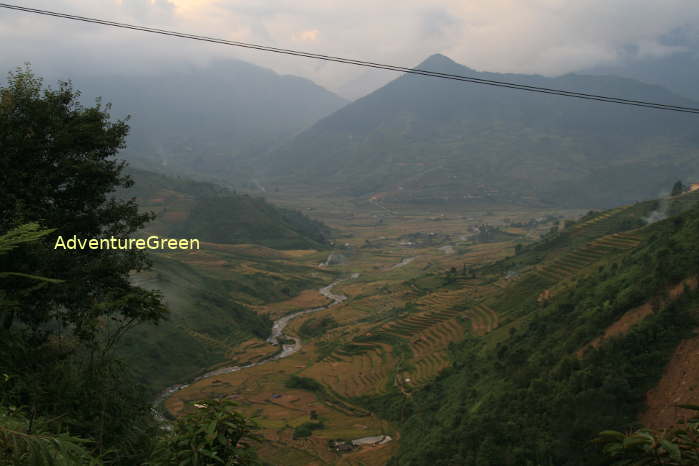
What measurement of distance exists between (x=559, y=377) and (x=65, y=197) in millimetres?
17606

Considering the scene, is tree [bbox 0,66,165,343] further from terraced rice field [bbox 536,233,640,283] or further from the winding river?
terraced rice field [bbox 536,233,640,283]

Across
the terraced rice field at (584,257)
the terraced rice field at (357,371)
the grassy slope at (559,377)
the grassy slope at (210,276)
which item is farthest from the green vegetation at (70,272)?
the terraced rice field at (584,257)

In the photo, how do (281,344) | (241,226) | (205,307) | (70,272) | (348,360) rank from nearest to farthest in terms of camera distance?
(70,272)
(348,360)
(281,344)
(205,307)
(241,226)

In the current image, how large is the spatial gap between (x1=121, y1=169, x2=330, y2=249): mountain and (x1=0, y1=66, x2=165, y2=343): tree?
9967 centimetres

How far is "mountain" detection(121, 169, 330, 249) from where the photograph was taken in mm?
112375

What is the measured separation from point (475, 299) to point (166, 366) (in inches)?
1192

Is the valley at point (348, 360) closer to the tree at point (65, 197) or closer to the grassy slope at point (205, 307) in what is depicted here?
the grassy slope at point (205, 307)

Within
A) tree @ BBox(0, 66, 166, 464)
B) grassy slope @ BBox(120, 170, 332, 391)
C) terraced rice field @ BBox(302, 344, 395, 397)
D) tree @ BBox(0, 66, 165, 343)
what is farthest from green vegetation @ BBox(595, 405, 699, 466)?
terraced rice field @ BBox(302, 344, 395, 397)

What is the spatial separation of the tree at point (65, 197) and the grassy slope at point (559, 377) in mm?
11335

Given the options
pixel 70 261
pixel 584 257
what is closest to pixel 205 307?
pixel 584 257

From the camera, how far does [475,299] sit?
47.0 metres

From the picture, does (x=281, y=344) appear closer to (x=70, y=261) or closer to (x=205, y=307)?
(x=205, y=307)

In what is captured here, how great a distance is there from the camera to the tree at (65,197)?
11117mm

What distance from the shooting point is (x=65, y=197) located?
483 inches
